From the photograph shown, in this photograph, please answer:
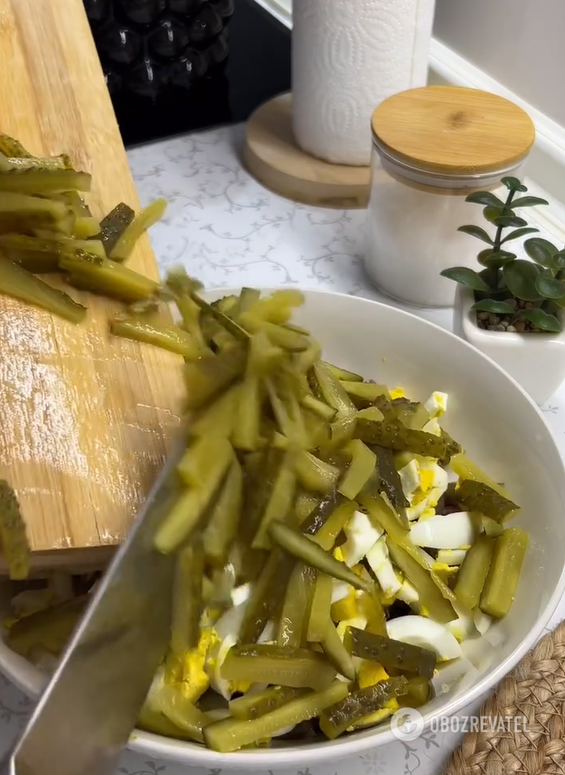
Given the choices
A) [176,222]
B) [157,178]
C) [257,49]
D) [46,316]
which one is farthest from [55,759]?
[257,49]

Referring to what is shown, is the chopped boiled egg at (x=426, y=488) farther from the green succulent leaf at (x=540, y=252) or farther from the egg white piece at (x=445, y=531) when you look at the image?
the green succulent leaf at (x=540, y=252)

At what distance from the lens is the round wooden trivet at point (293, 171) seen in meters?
1.22

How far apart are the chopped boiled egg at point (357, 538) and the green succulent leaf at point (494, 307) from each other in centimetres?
31

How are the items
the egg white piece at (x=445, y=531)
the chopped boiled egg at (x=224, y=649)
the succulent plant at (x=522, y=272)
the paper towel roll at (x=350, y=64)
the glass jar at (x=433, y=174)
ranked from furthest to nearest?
1. the paper towel roll at (x=350, y=64)
2. the glass jar at (x=433, y=174)
3. the succulent plant at (x=522, y=272)
4. the egg white piece at (x=445, y=531)
5. the chopped boiled egg at (x=224, y=649)

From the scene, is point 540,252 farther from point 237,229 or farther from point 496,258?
point 237,229

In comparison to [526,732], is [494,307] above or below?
above

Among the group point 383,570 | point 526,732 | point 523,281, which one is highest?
point 523,281

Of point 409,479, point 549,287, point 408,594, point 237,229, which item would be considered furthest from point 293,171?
point 408,594

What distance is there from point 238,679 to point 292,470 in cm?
17

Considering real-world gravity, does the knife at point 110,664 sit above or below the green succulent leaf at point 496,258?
below

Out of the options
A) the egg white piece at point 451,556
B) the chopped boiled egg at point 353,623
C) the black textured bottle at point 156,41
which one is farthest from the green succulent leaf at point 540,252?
the black textured bottle at point 156,41

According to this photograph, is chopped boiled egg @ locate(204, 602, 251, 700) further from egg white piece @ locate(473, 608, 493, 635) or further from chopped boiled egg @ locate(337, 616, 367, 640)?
egg white piece @ locate(473, 608, 493, 635)

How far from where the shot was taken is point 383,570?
642 mm

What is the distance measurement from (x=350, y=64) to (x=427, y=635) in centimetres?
85
